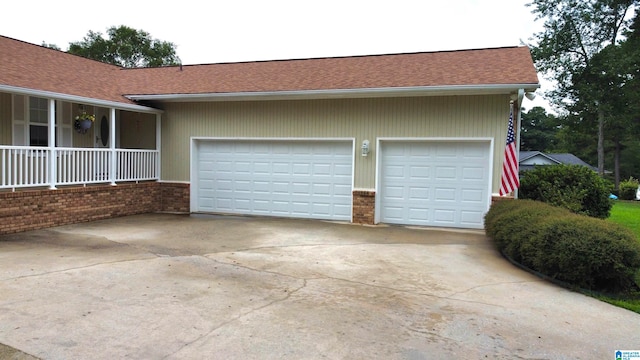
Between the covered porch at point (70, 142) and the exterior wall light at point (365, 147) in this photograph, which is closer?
the covered porch at point (70, 142)

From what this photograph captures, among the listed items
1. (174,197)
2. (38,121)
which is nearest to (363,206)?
(174,197)

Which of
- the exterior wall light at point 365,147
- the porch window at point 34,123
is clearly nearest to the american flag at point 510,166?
the exterior wall light at point 365,147

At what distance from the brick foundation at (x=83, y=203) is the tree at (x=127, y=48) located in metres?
25.7

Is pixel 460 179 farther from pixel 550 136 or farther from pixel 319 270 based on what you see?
pixel 550 136

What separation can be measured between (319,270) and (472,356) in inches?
121

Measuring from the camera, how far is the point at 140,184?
40.7 feet

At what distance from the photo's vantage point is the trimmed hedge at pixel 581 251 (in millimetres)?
5883

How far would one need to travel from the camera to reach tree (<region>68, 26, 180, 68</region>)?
35719mm

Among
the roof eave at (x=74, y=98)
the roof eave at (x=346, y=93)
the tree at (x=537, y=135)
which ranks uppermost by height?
the tree at (x=537, y=135)

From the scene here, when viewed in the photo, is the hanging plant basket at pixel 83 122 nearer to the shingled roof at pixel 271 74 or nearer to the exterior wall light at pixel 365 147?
the shingled roof at pixel 271 74

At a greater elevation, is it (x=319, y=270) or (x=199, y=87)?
Answer: (x=199, y=87)

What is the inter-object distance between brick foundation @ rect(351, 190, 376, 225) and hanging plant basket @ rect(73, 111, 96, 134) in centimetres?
690

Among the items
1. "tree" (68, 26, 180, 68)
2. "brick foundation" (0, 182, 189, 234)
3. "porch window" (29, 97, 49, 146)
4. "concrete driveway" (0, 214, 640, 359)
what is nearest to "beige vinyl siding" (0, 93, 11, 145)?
"porch window" (29, 97, 49, 146)

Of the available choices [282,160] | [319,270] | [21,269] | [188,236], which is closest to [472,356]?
[319,270]
